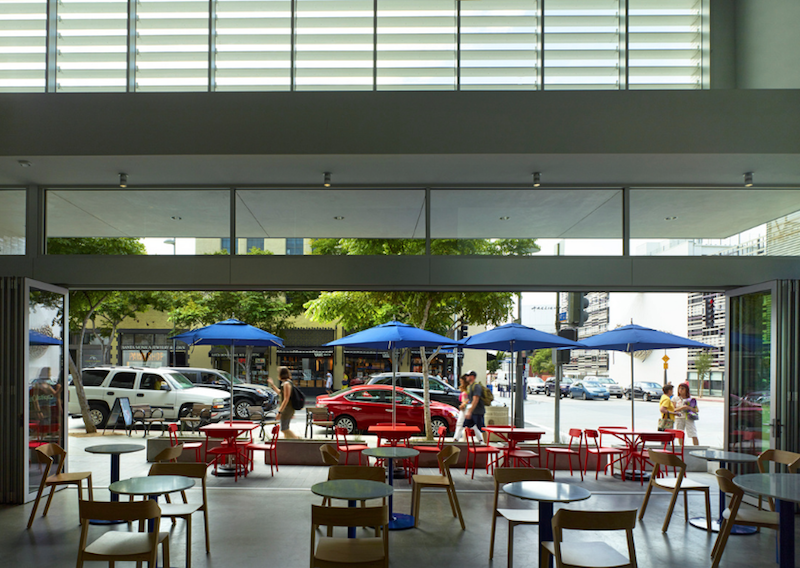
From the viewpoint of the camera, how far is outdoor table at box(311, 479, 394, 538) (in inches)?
195

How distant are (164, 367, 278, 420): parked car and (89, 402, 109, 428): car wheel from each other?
1873mm

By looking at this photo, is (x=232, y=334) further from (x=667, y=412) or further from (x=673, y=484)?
(x=667, y=412)

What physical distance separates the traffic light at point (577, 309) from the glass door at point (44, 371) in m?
9.24

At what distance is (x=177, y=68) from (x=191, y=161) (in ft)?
4.67

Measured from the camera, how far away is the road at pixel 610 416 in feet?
60.6

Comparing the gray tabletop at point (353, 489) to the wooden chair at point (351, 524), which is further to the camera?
the gray tabletop at point (353, 489)

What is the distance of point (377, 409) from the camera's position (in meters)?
13.2

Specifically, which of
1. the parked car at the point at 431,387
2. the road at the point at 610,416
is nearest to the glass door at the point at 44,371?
the parked car at the point at 431,387

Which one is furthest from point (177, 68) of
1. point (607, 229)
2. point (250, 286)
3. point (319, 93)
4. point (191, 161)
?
point (607, 229)

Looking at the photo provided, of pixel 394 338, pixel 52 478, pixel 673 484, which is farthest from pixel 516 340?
pixel 52 478

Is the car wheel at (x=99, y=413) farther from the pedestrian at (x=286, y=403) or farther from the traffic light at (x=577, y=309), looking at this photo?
the traffic light at (x=577, y=309)

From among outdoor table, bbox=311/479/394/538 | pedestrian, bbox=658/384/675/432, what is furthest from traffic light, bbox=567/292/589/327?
outdoor table, bbox=311/479/394/538

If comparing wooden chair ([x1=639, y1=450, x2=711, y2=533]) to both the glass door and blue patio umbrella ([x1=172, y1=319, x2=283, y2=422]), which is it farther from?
the glass door

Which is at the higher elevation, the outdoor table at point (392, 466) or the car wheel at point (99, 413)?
the outdoor table at point (392, 466)
